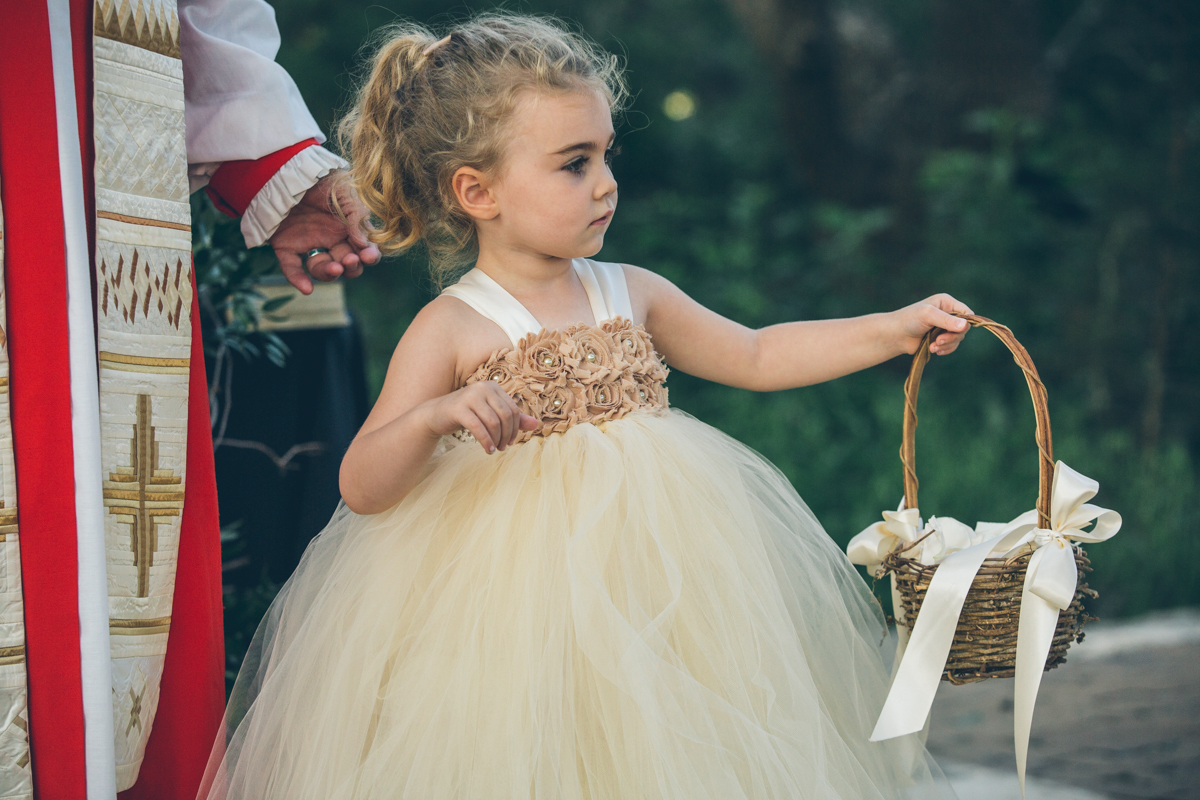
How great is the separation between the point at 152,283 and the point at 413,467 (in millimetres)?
479

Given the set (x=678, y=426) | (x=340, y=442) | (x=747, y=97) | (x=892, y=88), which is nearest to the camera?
(x=678, y=426)

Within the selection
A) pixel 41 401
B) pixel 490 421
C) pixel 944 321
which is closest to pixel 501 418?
pixel 490 421

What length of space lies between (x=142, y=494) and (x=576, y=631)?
26.7 inches

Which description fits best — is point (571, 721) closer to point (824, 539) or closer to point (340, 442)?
point (824, 539)

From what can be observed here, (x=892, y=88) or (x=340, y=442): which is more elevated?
(x=892, y=88)

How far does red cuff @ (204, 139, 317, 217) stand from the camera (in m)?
1.85

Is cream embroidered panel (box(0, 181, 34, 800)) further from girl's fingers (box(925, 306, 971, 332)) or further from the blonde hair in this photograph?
girl's fingers (box(925, 306, 971, 332))

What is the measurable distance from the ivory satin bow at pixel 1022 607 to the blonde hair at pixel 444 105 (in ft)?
3.33

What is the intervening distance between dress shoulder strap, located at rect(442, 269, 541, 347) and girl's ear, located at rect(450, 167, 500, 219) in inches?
4.4

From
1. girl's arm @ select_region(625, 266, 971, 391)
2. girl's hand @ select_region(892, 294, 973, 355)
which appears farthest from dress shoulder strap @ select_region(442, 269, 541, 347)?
girl's hand @ select_region(892, 294, 973, 355)

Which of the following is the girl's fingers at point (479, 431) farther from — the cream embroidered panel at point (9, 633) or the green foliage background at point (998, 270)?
the green foliage background at point (998, 270)

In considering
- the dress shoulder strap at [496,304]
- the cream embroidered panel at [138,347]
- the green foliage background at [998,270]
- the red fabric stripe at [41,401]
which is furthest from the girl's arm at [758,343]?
the green foliage background at [998,270]

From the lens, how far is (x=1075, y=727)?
2.63 metres

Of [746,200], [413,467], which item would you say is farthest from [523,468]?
[746,200]
